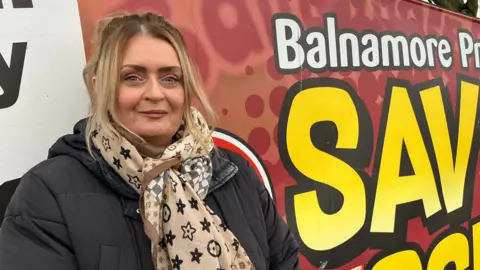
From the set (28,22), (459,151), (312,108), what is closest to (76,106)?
(28,22)

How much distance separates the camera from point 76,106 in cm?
142

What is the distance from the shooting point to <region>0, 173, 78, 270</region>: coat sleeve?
0.95 metres

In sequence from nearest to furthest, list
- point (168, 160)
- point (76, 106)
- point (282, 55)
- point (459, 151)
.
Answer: point (168, 160), point (76, 106), point (282, 55), point (459, 151)

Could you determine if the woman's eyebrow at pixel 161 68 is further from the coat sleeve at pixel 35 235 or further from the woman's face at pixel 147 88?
the coat sleeve at pixel 35 235

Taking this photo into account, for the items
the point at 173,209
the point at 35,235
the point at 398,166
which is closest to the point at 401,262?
the point at 398,166

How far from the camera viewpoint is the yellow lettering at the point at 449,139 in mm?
2512

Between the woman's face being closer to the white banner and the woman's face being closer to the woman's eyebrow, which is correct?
the woman's eyebrow

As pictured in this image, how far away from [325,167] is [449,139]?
0.92 meters

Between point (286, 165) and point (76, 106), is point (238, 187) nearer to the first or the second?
point (76, 106)

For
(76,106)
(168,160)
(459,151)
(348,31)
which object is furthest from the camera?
(459,151)

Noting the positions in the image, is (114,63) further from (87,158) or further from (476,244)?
(476,244)

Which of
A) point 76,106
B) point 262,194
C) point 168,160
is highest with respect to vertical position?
point 76,106

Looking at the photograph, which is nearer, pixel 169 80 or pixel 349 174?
pixel 169 80

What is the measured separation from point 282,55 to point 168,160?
93 cm
